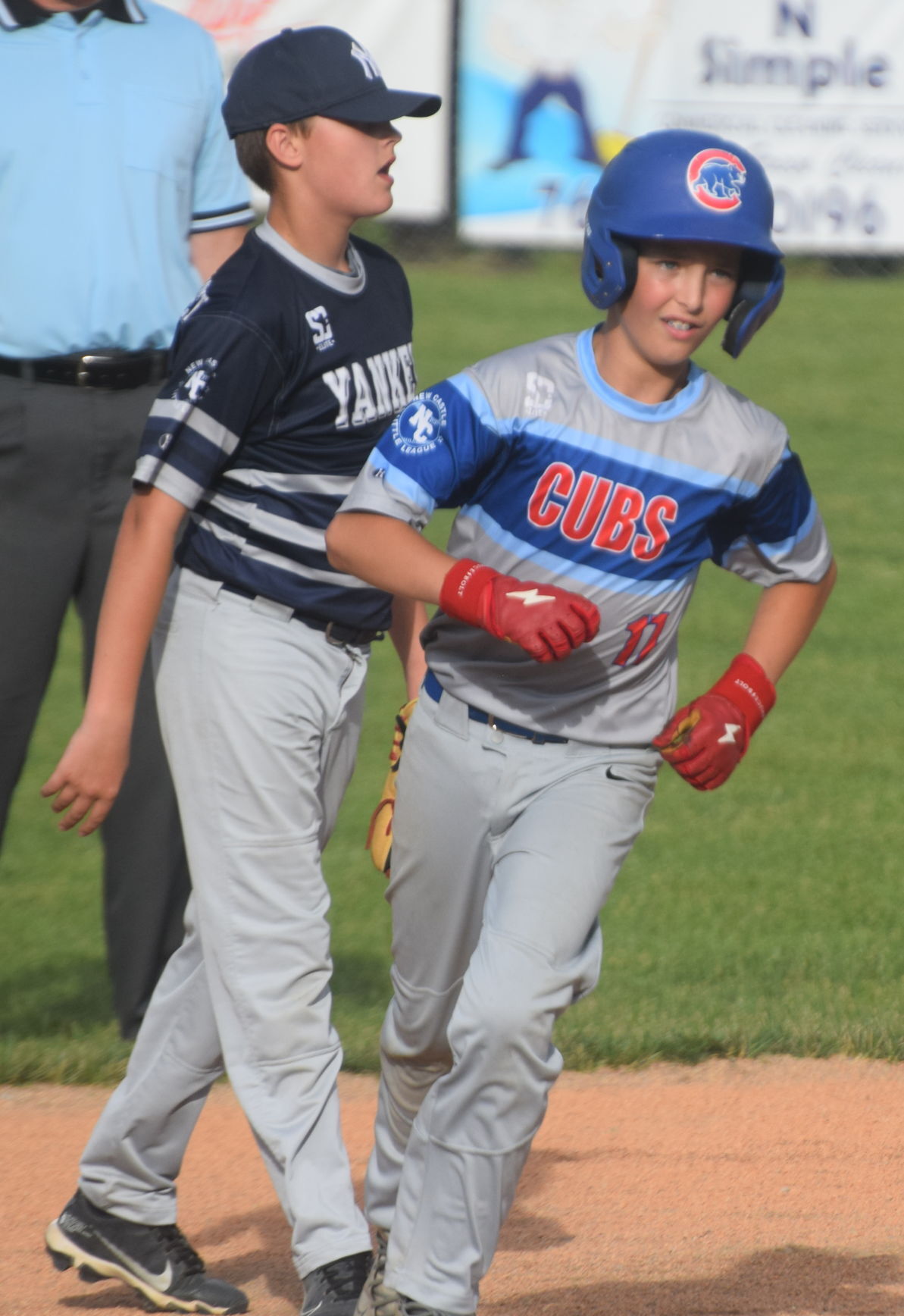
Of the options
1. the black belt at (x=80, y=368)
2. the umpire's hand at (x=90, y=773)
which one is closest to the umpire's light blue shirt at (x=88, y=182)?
the black belt at (x=80, y=368)

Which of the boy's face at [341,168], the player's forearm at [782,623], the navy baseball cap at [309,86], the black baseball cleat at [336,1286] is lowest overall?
the black baseball cleat at [336,1286]

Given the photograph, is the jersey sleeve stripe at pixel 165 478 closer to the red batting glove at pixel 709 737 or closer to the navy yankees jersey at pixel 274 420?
the navy yankees jersey at pixel 274 420

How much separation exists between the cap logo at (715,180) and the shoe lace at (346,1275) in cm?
177

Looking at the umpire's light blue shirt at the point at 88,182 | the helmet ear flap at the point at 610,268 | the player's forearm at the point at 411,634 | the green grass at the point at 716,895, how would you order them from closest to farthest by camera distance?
the helmet ear flap at the point at 610,268, the player's forearm at the point at 411,634, the umpire's light blue shirt at the point at 88,182, the green grass at the point at 716,895

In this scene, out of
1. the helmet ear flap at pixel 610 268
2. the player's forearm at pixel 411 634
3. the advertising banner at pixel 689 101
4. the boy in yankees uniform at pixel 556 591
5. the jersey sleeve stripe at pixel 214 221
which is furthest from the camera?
the advertising banner at pixel 689 101

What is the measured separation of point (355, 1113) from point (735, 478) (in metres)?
1.95

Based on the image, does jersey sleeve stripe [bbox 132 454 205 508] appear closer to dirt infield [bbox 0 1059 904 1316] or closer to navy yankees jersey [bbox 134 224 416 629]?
navy yankees jersey [bbox 134 224 416 629]

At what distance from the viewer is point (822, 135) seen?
47.4 feet

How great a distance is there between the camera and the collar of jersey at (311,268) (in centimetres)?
317

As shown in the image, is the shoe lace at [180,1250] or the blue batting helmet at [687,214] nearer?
the blue batting helmet at [687,214]

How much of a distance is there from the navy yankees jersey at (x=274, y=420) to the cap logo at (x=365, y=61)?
32cm

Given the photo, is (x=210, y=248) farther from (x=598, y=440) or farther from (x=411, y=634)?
(x=598, y=440)

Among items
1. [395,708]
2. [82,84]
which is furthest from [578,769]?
[395,708]

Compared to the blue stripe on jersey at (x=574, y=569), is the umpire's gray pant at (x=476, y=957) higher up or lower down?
lower down
